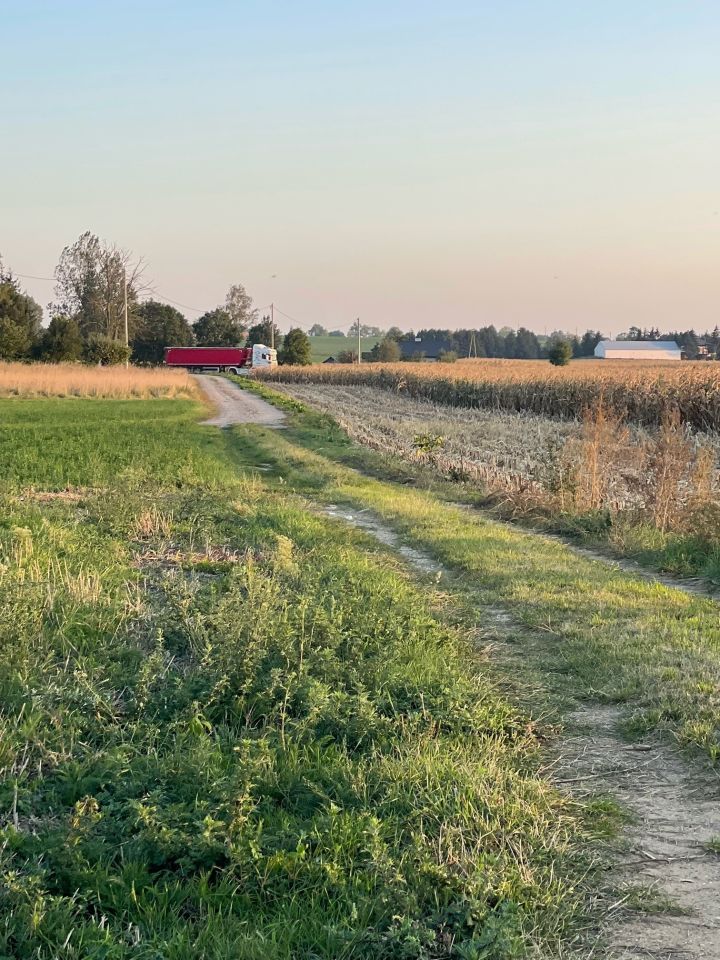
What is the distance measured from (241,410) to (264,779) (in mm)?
35313

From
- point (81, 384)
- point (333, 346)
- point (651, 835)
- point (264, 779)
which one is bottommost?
point (651, 835)

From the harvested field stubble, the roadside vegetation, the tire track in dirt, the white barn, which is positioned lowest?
the tire track in dirt

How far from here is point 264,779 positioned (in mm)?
→ 3920

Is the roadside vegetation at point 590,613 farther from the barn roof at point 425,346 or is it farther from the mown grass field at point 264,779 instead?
the barn roof at point 425,346

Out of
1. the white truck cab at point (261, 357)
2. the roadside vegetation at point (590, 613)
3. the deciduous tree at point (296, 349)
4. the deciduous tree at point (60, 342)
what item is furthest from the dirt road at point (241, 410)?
the deciduous tree at point (296, 349)

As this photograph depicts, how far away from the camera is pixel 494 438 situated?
25.1 meters

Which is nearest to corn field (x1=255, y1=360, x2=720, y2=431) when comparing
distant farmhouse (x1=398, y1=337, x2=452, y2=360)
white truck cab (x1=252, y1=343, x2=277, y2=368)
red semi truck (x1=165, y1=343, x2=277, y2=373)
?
white truck cab (x1=252, y1=343, x2=277, y2=368)

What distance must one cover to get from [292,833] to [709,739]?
2535 mm

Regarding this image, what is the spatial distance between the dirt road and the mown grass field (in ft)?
80.3

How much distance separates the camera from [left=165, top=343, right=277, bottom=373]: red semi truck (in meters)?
94.9

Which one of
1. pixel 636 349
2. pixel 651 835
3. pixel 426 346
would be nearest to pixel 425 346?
pixel 426 346

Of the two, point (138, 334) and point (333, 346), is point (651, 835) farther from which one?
point (333, 346)

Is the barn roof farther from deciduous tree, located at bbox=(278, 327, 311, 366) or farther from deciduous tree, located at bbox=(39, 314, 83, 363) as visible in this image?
deciduous tree, located at bbox=(39, 314, 83, 363)

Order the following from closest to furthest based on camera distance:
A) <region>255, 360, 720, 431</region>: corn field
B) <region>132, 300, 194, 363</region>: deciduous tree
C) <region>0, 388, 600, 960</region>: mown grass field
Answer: <region>0, 388, 600, 960</region>: mown grass field
<region>255, 360, 720, 431</region>: corn field
<region>132, 300, 194, 363</region>: deciduous tree
